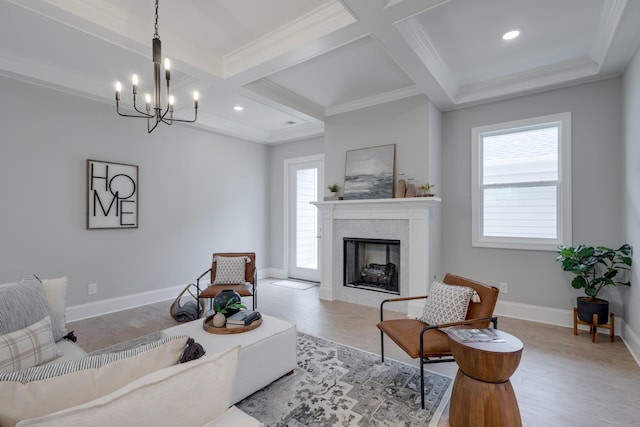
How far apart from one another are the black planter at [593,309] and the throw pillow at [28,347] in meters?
4.42

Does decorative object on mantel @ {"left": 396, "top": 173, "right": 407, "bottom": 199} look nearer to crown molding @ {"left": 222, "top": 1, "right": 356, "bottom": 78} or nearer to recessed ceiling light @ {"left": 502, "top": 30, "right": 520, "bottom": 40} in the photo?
recessed ceiling light @ {"left": 502, "top": 30, "right": 520, "bottom": 40}

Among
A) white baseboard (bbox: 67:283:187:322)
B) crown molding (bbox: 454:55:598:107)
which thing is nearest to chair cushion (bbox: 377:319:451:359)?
crown molding (bbox: 454:55:598:107)

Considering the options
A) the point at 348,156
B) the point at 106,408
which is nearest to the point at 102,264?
the point at 348,156

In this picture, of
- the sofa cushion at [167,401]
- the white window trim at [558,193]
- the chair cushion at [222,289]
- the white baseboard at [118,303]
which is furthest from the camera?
the white baseboard at [118,303]

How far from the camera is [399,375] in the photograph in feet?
8.06

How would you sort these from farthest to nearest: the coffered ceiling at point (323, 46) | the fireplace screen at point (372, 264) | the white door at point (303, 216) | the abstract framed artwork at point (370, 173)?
1. the white door at point (303, 216)
2. the fireplace screen at point (372, 264)
3. the abstract framed artwork at point (370, 173)
4. the coffered ceiling at point (323, 46)

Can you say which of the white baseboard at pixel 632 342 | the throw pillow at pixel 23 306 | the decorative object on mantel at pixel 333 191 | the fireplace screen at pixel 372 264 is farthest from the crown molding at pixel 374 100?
the throw pillow at pixel 23 306

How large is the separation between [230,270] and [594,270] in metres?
4.07

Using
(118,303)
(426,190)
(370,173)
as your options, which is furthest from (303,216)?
(118,303)

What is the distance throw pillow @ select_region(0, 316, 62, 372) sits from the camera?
151 centimetres

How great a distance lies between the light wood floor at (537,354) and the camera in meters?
2.06

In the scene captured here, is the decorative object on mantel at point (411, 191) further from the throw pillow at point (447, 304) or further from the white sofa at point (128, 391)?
the white sofa at point (128, 391)

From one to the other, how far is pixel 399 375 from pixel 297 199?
4.10 m

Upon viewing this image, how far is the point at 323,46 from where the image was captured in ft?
9.06
